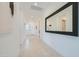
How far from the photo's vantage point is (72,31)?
266cm

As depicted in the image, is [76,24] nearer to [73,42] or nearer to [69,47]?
[73,42]

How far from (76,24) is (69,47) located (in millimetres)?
775

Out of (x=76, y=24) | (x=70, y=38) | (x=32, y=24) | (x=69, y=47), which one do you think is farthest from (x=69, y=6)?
(x=32, y=24)

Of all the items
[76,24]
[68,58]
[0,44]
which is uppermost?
[76,24]

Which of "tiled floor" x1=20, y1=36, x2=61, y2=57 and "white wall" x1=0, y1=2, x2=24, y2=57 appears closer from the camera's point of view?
"white wall" x1=0, y1=2, x2=24, y2=57

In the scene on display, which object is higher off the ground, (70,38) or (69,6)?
(69,6)

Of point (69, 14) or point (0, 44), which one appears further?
point (69, 14)

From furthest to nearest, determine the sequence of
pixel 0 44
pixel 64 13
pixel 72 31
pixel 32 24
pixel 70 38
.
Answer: pixel 32 24
pixel 64 13
pixel 70 38
pixel 72 31
pixel 0 44

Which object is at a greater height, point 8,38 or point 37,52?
point 8,38

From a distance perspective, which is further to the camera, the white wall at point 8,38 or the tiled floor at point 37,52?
the tiled floor at point 37,52

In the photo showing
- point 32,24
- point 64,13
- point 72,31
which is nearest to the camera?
point 72,31

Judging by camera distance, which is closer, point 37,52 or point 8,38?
point 8,38

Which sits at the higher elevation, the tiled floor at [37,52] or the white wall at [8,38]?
the white wall at [8,38]

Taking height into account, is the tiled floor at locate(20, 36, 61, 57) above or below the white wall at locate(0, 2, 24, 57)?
below
